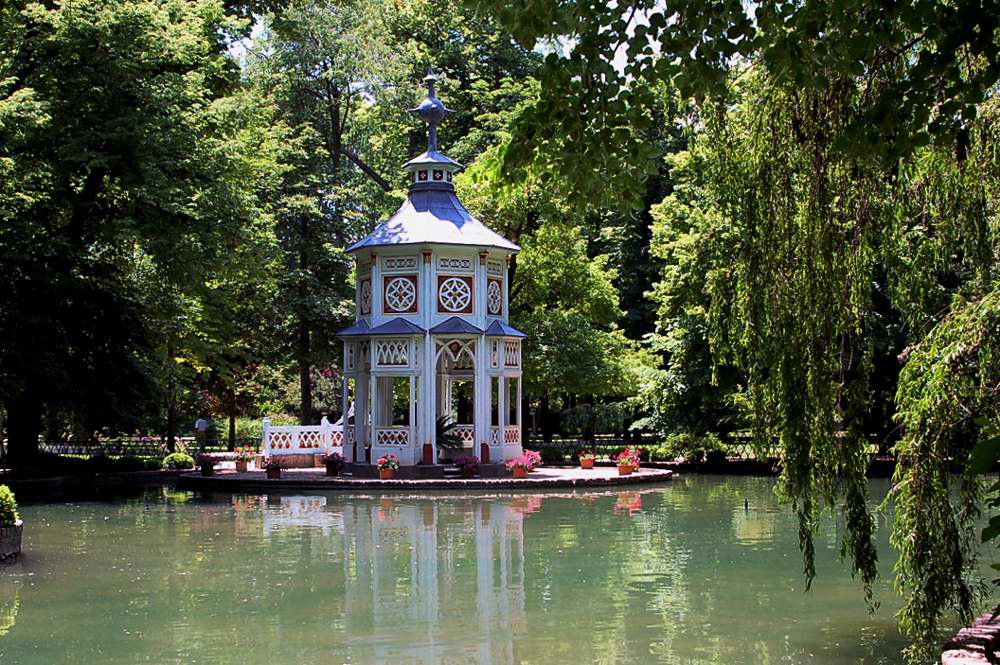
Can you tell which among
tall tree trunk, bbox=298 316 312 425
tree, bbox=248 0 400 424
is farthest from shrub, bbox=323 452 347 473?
tall tree trunk, bbox=298 316 312 425

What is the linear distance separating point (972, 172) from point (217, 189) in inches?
884

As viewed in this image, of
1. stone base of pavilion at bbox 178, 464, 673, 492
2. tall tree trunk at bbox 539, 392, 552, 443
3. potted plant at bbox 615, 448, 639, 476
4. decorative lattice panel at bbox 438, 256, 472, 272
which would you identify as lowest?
stone base of pavilion at bbox 178, 464, 673, 492

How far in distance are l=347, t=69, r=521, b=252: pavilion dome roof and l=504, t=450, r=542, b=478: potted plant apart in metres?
5.36

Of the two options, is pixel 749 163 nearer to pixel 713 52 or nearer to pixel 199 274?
pixel 713 52

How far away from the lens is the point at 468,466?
2906 cm

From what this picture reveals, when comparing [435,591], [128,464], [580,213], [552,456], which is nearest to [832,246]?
[580,213]

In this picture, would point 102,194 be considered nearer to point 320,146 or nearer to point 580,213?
point 320,146

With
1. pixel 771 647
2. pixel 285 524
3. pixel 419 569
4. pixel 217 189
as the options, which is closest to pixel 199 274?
pixel 217 189

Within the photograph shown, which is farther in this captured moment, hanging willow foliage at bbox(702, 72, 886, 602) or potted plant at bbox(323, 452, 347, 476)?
potted plant at bbox(323, 452, 347, 476)

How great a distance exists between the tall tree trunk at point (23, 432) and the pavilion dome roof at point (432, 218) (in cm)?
887

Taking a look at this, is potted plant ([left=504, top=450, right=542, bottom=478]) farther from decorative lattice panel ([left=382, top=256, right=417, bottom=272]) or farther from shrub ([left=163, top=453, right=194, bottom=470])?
shrub ([left=163, top=453, right=194, bottom=470])

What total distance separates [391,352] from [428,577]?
54.9 feet

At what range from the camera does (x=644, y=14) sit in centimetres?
646

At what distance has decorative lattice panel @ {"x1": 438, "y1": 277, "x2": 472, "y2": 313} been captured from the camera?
30.6 meters
